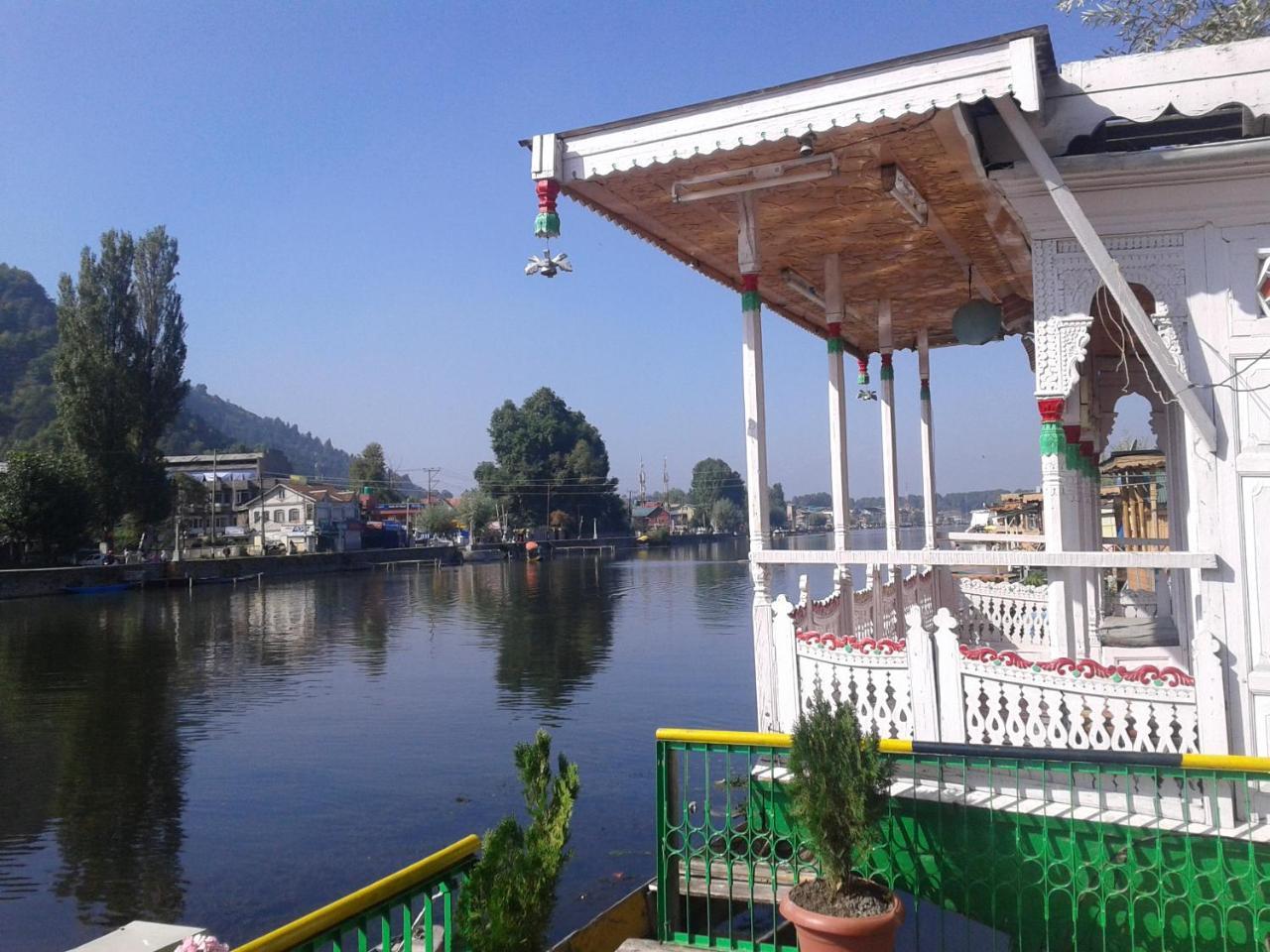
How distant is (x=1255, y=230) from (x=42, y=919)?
35.8 feet

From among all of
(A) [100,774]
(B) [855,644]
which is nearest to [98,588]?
(A) [100,774]

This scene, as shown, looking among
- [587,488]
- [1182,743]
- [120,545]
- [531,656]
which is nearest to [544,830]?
[1182,743]

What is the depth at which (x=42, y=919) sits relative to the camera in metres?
8.93

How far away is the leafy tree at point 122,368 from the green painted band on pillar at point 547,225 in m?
45.4

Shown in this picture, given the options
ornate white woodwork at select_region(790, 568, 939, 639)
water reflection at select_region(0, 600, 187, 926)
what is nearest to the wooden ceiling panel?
ornate white woodwork at select_region(790, 568, 939, 639)

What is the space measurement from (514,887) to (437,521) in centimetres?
8555

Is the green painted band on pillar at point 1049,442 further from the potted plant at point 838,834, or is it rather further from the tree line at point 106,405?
the tree line at point 106,405

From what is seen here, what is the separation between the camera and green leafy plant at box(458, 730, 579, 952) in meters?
3.53

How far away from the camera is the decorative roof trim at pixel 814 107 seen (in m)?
4.91

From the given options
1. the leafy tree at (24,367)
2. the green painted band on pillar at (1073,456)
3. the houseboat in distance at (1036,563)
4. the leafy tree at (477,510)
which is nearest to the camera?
the houseboat in distance at (1036,563)

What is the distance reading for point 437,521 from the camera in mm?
87312

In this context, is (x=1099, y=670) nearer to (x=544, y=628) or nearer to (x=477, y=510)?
(x=544, y=628)

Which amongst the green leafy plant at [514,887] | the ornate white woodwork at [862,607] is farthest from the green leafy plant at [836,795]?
the ornate white woodwork at [862,607]

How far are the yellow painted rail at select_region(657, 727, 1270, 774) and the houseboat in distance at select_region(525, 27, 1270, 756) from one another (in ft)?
2.70
